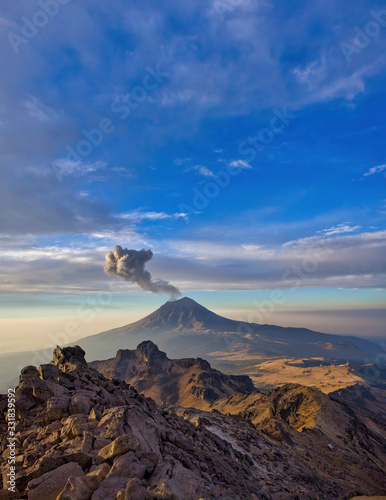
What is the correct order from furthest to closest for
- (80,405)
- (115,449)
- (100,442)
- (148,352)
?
1. (148,352)
2. (80,405)
3. (100,442)
4. (115,449)

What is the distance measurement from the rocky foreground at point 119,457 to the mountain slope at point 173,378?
2178 inches

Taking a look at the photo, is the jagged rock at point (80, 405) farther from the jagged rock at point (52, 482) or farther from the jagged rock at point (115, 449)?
the jagged rock at point (52, 482)

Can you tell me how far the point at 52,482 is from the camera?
718 cm

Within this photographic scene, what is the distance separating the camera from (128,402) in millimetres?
15594

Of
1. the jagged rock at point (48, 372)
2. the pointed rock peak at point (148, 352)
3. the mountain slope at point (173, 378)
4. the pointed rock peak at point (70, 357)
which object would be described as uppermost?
the jagged rock at point (48, 372)

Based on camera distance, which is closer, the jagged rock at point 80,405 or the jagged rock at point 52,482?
the jagged rock at point 52,482

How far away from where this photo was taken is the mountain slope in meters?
75.0

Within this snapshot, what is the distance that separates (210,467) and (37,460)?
7.40 meters

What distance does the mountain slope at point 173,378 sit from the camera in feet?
246

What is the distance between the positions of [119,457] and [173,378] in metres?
89.4

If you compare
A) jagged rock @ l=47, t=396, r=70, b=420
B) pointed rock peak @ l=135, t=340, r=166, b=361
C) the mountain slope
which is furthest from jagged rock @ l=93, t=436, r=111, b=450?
pointed rock peak @ l=135, t=340, r=166, b=361

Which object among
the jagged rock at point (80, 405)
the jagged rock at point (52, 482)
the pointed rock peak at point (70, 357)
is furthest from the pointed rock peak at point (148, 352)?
the jagged rock at point (52, 482)

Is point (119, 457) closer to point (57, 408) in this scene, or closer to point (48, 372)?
point (57, 408)

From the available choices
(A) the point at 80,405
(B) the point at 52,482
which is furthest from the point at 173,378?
(B) the point at 52,482
